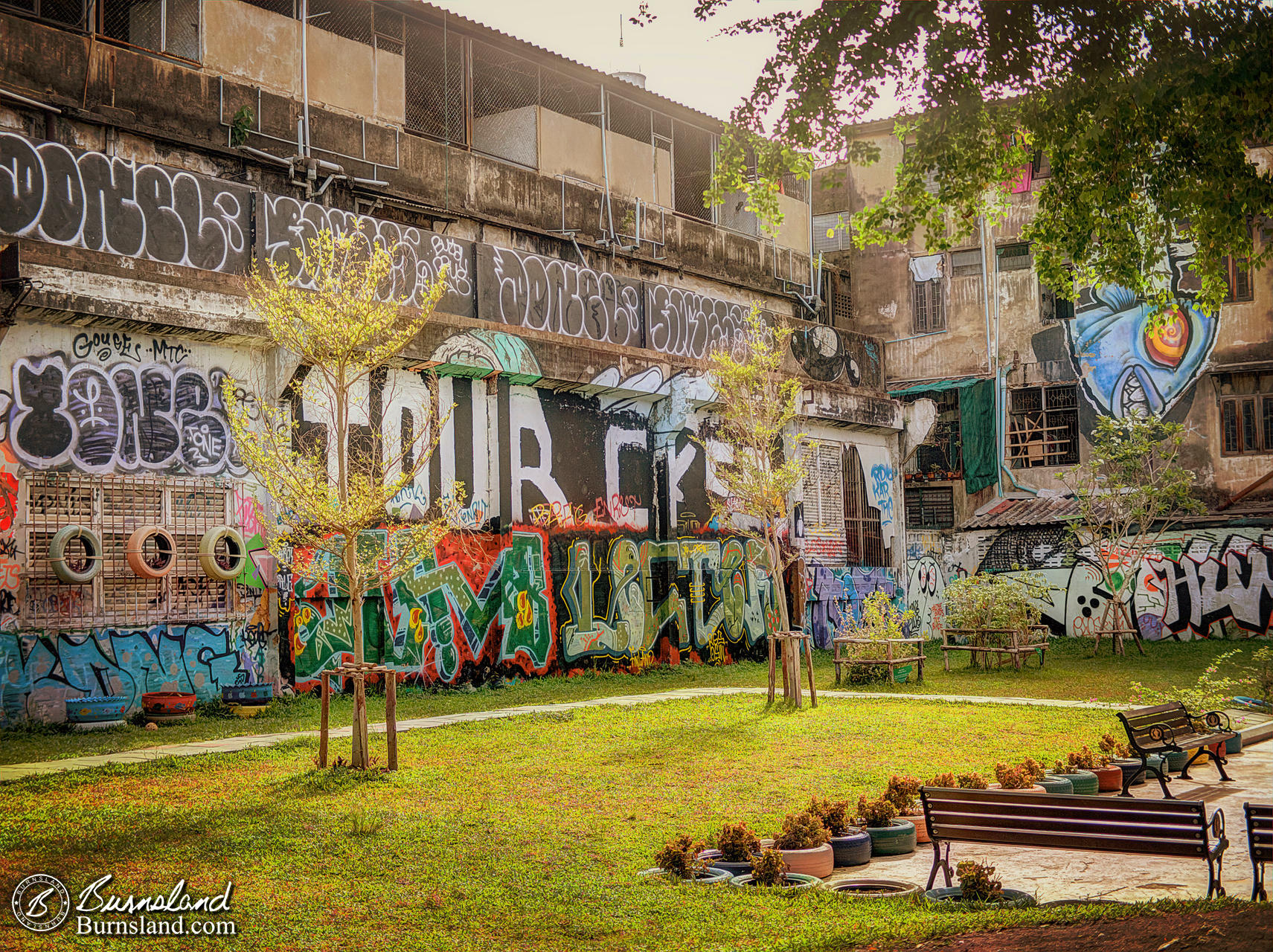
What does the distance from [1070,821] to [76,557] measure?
455 inches

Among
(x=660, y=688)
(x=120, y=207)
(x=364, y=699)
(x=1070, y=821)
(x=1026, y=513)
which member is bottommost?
(x=660, y=688)

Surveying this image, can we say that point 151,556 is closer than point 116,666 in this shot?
No

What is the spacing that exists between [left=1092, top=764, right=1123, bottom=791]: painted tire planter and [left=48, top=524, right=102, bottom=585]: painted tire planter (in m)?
11.0

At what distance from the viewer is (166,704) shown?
1397 cm

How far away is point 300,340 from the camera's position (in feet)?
34.9

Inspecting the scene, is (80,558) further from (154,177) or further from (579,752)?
(579,752)

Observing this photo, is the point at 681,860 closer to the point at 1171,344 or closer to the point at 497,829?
the point at 497,829

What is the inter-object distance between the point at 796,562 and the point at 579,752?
556 inches

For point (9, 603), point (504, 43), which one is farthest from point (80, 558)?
point (504, 43)

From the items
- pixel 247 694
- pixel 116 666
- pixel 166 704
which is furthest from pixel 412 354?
pixel 166 704

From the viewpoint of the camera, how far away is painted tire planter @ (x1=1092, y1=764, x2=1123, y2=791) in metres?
10.0

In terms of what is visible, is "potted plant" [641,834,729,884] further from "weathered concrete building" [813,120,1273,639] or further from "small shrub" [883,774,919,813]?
"weathered concrete building" [813,120,1273,639]

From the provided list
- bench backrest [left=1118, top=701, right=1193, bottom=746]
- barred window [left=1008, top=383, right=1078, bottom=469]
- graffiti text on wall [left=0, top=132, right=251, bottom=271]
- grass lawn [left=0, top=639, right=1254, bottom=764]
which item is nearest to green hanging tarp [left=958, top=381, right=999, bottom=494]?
barred window [left=1008, top=383, right=1078, bottom=469]

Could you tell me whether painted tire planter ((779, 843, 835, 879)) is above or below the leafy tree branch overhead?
below
